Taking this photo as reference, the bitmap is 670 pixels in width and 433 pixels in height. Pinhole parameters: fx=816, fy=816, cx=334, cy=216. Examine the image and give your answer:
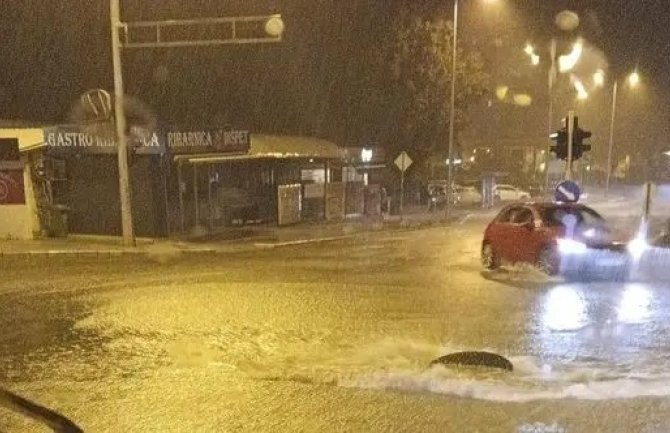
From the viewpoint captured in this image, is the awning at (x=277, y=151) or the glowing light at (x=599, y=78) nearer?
the awning at (x=277, y=151)

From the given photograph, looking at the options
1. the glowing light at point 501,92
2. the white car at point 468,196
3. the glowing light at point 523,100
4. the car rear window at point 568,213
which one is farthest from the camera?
the glowing light at point 501,92

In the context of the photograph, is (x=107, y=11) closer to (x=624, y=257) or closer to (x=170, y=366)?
(x=624, y=257)

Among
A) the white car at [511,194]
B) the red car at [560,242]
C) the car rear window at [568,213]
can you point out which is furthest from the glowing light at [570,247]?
the white car at [511,194]

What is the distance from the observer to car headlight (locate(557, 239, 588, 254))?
14953 millimetres

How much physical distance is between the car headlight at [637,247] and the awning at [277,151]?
1447 cm

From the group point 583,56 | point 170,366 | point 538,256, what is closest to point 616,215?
point 538,256

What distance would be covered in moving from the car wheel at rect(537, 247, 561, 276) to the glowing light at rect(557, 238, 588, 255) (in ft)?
0.49

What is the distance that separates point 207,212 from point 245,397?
787 inches

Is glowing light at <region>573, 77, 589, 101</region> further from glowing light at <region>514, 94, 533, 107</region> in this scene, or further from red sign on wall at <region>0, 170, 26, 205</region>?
red sign on wall at <region>0, 170, 26, 205</region>

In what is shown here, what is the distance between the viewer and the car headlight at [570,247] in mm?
14953

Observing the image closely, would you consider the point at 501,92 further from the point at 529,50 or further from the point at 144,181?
the point at 144,181

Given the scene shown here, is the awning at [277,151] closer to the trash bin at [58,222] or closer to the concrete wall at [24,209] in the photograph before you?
the trash bin at [58,222]

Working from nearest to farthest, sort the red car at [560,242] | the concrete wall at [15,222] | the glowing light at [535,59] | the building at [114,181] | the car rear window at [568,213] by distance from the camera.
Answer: the red car at [560,242] < the car rear window at [568,213] < the building at [114,181] < the concrete wall at [15,222] < the glowing light at [535,59]

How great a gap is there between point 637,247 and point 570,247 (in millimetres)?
1359
